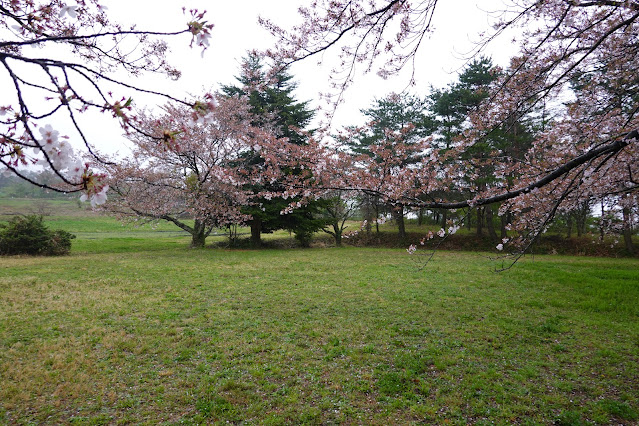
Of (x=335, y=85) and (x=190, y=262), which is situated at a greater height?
(x=335, y=85)

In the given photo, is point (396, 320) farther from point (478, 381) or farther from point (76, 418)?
point (76, 418)

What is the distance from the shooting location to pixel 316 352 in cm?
373

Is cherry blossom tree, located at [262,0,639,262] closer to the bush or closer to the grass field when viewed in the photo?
the grass field

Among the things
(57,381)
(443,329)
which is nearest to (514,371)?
(443,329)

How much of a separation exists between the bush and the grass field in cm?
582

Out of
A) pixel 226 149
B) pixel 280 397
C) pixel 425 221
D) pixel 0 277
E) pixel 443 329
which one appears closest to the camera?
pixel 280 397

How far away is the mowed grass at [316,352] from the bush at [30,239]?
18.3ft

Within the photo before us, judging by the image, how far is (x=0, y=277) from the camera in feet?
24.8

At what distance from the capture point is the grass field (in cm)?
264

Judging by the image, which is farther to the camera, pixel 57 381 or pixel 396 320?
pixel 396 320

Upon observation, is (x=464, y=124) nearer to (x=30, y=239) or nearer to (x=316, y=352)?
(x=316, y=352)

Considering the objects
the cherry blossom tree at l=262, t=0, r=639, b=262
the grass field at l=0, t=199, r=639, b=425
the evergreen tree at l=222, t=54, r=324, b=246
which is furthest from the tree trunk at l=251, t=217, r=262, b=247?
the cherry blossom tree at l=262, t=0, r=639, b=262

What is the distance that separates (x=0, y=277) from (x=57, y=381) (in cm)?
684

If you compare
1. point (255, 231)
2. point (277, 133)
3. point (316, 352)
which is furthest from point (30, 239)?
point (316, 352)
